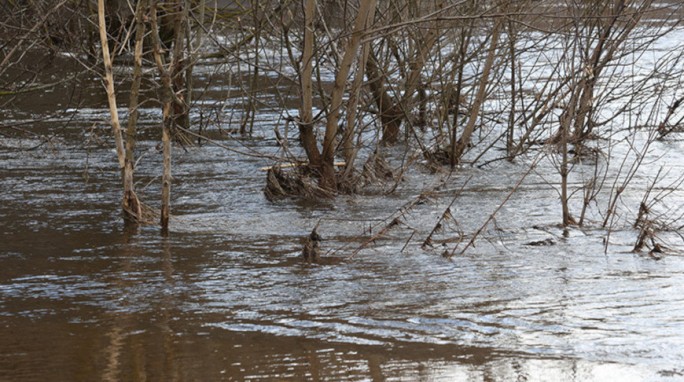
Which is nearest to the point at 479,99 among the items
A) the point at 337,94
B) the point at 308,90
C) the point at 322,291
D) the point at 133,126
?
the point at 337,94

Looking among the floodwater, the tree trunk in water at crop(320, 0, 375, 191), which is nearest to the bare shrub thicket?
the tree trunk in water at crop(320, 0, 375, 191)

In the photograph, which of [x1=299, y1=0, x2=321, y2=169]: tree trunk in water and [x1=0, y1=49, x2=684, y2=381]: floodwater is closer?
[x1=0, y1=49, x2=684, y2=381]: floodwater

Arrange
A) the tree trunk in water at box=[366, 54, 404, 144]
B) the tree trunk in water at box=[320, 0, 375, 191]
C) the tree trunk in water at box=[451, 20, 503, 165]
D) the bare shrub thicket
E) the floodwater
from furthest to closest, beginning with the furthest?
the tree trunk in water at box=[366, 54, 404, 144]
the tree trunk in water at box=[451, 20, 503, 165]
the tree trunk in water at box=[320, 0, 375, 191]
the bare shrub thicket
the floodwater

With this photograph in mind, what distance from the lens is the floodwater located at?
18.7 feet

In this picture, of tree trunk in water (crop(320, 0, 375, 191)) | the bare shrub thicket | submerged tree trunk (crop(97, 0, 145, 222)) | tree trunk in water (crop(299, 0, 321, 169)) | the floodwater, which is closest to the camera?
the floodwater

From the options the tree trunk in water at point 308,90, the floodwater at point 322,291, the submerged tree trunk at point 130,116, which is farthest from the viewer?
the tree trunk in water at point 308,90

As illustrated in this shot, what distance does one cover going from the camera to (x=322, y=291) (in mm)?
7254

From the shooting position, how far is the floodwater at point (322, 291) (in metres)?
5.71

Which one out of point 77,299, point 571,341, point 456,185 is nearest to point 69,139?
point 456,185

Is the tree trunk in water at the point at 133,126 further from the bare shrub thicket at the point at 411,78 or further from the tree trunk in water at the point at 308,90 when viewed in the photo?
the tree trunk in water at the point at 308,90

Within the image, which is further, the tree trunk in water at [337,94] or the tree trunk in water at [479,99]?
the tree trunk in water at [479,99]

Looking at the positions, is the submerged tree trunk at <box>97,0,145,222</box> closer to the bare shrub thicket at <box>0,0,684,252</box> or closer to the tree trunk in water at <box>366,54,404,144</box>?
the bare shrub thicket at <box>0,0,684,252</box>

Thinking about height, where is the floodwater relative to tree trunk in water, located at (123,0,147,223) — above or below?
below

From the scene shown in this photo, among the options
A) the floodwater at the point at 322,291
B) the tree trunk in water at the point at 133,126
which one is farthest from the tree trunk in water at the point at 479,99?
the tree trunk in water at the point at 133,126
